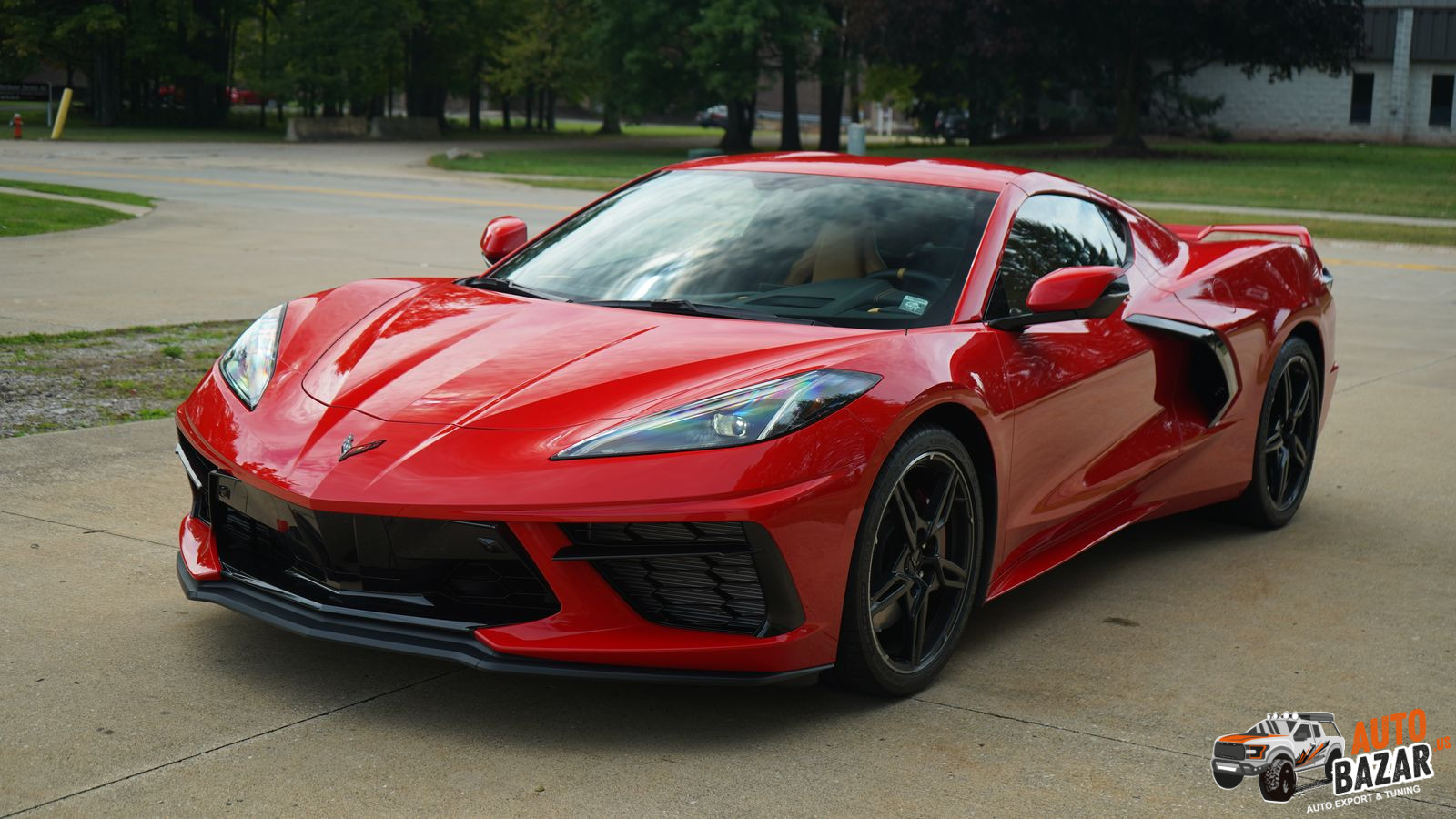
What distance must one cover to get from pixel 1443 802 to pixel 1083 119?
56542 millimetres

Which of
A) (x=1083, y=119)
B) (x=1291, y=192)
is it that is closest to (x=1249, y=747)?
(x=1291, y=192)

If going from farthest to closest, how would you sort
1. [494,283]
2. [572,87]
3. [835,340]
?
[572,87] → [494,283] → [835,340]

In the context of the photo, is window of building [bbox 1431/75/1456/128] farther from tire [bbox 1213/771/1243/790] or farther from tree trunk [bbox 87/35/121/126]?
tire [bbox 1213/771/1243/790]

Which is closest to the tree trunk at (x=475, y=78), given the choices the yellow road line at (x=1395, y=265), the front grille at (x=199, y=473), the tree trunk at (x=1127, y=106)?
the tree trunk at (x=1127, y=106)

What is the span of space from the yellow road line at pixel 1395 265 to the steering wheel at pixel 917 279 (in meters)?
13.3

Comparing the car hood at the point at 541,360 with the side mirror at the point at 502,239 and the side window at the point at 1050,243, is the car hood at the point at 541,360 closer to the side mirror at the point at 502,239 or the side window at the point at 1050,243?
the side window at the point at 1050,243

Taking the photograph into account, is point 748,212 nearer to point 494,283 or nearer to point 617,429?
point 494,283

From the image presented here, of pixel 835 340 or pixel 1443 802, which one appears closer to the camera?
pixel 1443 802

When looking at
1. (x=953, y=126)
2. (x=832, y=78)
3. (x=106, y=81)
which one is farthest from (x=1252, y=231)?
(x=953, y=126)

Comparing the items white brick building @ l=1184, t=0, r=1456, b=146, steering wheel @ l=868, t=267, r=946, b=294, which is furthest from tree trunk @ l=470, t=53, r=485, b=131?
steering wheel @ l=868, t=267, r=946, b=294

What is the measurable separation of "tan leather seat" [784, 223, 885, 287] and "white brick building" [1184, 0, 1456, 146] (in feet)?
175

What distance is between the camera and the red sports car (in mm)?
3369

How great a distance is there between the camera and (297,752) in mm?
3334

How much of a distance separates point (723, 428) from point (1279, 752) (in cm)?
148
